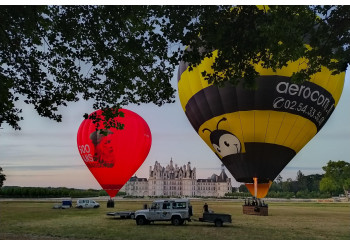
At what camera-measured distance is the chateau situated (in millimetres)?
132250

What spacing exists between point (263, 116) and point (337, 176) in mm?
63437

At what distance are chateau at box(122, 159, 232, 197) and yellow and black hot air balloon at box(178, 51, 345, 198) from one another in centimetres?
11273

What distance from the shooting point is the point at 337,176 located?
73062 millimetres

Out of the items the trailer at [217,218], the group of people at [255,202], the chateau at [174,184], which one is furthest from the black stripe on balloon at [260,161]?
the chateau at [174,184]

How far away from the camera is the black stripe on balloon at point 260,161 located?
18047mm

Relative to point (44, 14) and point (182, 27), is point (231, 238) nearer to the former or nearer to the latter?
point (182, 27)

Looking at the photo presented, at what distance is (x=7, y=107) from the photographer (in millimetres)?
9203

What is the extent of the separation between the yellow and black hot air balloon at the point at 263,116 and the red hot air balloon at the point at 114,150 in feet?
26.0

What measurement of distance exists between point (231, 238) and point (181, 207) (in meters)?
4.13

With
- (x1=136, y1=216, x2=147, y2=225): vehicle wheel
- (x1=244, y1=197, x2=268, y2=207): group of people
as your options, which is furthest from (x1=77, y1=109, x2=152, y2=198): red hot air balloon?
(x1=244, y1=197, x2=268, y2=207): group of people

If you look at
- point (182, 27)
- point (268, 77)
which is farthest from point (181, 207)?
point (182, 27)

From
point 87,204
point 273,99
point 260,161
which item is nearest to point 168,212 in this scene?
point 260,161

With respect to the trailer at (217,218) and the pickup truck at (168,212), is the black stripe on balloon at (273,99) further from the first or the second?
the trailer at (217,218)
